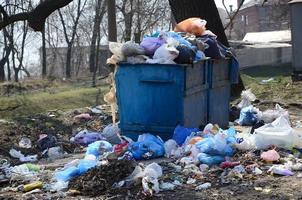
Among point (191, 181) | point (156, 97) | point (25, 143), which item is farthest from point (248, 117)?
point (191, 181)

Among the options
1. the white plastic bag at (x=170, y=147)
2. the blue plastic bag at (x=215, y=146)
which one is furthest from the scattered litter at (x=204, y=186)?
the white plastic bag at (x=170, y=147)

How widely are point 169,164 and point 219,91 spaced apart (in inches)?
115

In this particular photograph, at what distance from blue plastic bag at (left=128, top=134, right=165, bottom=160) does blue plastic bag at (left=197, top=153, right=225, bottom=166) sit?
672 mm

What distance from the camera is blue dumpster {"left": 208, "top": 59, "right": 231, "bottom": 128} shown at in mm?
7875

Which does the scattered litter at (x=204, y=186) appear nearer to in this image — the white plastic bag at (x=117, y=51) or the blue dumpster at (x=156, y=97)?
the blue dumpster at (x=156, y=97)

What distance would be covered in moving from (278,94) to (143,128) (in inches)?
234

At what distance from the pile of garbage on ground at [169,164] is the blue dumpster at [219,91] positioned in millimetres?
1182

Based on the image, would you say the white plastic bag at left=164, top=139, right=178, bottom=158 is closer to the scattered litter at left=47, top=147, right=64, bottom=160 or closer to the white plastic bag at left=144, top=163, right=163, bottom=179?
the white plastic bag at left=144, top=163, right=163, bottom=179

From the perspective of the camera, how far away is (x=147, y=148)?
6152mm

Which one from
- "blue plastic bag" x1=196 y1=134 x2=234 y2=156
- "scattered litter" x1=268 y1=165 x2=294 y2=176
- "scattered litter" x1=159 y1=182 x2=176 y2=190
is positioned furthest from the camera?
"blue plastic bag" x1=196 y1=134 x2=234 y2=156

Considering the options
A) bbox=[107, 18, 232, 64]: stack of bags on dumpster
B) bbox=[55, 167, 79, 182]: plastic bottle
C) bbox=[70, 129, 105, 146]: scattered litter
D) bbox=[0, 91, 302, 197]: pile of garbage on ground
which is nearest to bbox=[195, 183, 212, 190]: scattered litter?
bbox=[0, 91, 302, 197]: pile of garbage on ground

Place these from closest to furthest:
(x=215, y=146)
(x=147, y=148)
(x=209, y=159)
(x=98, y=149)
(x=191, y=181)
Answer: (x=191, y=181) < (x=209, y=159) < (x=215, y=146) < (x=147, y=148) < (x=98, y=149)

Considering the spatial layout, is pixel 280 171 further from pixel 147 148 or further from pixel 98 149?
pixel 98 149

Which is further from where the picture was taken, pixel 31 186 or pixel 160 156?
pixel 160 156
